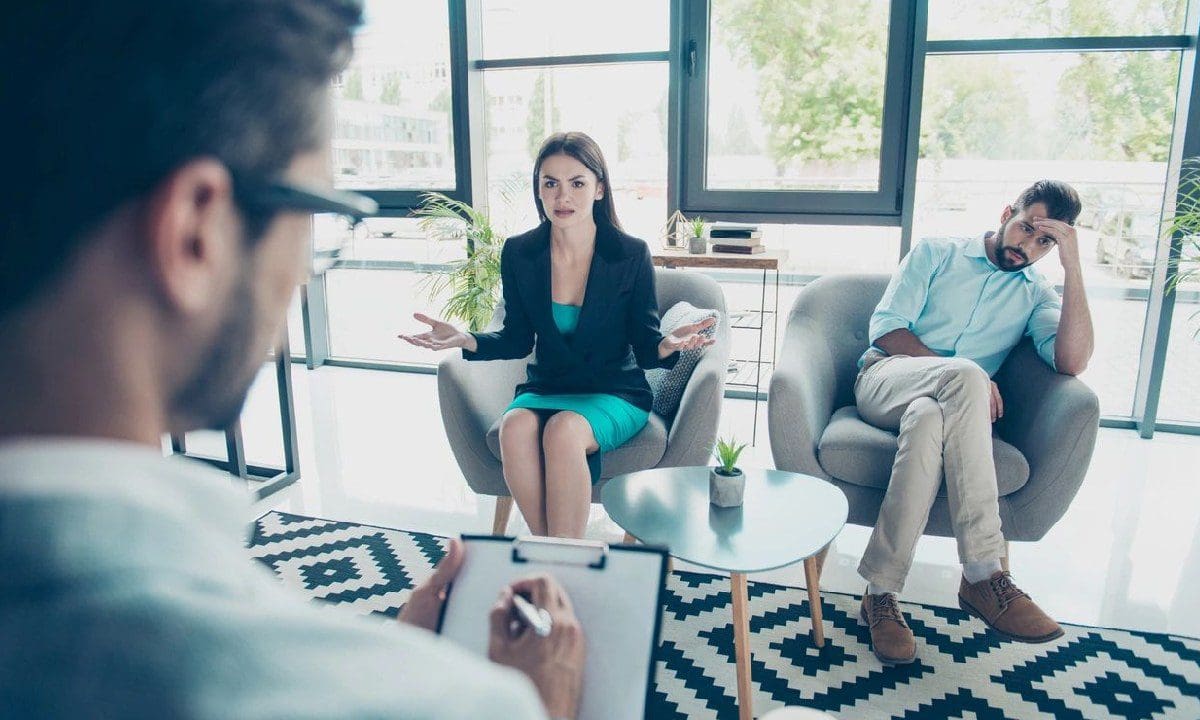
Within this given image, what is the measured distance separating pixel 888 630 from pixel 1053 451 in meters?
0.63

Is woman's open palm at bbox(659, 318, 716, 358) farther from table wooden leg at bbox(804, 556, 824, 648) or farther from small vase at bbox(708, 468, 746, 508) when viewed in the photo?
table wooden leg at bbox(804, 556, 824, 648)

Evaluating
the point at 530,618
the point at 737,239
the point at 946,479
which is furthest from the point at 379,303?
the point at 530,618

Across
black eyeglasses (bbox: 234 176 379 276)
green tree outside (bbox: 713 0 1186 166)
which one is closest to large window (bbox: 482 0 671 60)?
green tree outside (bbox: 713 0 1186 166)

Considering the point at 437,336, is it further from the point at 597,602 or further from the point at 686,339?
the point at 597,602

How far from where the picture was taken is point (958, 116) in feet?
11.9

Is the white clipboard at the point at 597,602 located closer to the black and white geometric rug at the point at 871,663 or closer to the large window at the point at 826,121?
the black and white geometric rug at the point at 871,663

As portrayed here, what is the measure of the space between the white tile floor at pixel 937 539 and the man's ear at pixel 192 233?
2.25 m

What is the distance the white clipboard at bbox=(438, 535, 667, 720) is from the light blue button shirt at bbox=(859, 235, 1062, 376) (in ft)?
6.07

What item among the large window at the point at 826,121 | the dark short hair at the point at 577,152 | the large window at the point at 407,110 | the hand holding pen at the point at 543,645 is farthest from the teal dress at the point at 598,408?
the large window at the point at 407,110

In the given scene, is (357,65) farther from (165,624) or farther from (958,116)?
(958,116)

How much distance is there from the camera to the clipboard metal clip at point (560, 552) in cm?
91

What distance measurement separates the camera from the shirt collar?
2488 mm

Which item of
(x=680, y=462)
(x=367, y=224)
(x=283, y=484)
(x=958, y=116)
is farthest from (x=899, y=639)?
(x=958, y=116)

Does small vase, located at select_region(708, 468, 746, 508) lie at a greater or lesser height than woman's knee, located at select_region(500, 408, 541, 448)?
lesser
